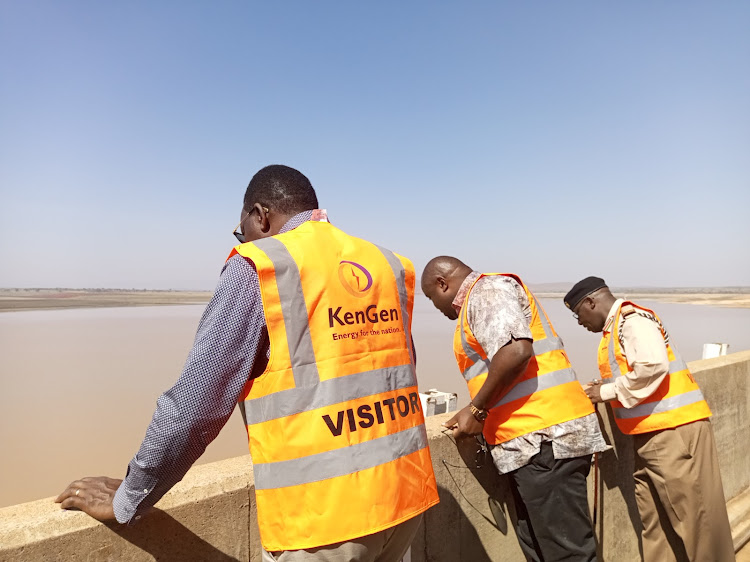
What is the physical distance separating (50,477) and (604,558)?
7599mm

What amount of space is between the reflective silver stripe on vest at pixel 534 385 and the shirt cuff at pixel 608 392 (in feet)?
2.63

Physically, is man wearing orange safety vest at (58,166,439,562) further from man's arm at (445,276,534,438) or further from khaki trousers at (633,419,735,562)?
khaki trousers at (633,419,735,562)

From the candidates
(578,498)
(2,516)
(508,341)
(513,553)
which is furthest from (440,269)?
(2,516)

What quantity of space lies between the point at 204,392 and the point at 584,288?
9.96ft

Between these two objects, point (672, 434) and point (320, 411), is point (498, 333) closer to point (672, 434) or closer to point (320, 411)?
point (320, 411)

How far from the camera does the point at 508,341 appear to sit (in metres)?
2.36

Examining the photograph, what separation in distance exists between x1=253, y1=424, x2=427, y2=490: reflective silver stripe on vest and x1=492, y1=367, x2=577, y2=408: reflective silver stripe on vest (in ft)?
3.92

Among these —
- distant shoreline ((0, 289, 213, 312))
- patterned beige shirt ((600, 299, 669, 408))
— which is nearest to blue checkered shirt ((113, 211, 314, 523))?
patterned beige shirt ((600, 299, 669, 408))

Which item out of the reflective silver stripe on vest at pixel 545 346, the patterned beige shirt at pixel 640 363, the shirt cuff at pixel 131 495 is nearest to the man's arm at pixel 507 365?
the reflective silver stripe on vest at pixel 545 346

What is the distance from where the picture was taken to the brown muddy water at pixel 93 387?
8086 mm

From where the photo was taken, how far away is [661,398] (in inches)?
128

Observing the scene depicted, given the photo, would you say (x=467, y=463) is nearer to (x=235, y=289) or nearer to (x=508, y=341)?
(x=508, y=341)

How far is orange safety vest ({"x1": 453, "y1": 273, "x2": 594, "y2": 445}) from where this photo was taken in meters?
2.51

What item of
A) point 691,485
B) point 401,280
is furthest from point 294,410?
point 691,485
